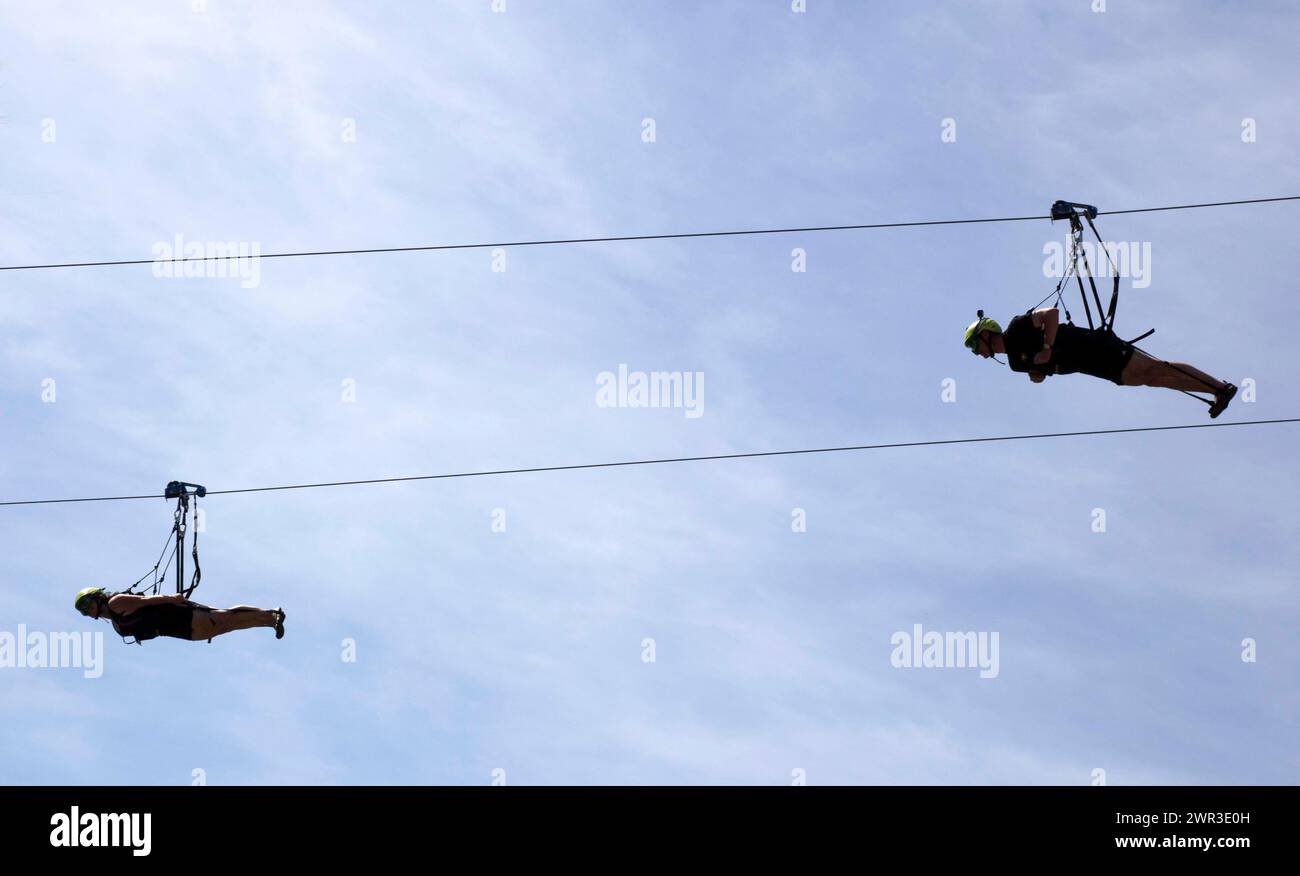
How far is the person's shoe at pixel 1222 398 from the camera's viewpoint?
20.5 meters

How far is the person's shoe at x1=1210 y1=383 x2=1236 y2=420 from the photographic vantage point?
20.5 meters

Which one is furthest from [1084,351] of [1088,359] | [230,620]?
[230,620]

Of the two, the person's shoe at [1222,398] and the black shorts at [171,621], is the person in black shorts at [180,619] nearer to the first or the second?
the black shorts at [171,621]

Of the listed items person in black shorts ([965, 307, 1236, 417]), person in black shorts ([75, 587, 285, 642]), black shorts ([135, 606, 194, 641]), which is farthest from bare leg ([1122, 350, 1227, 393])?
black shorts ([135, 606, 194, 641])

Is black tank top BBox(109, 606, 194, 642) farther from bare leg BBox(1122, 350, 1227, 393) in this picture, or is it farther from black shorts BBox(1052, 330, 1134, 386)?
bare leg BBox(1122, 350, 1227, 393)

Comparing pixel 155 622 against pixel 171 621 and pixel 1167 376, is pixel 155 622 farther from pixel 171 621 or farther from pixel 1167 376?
pixel 1167 376

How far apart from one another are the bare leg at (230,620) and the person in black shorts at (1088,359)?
851 centimetres

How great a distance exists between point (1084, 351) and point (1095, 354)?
11 cm
